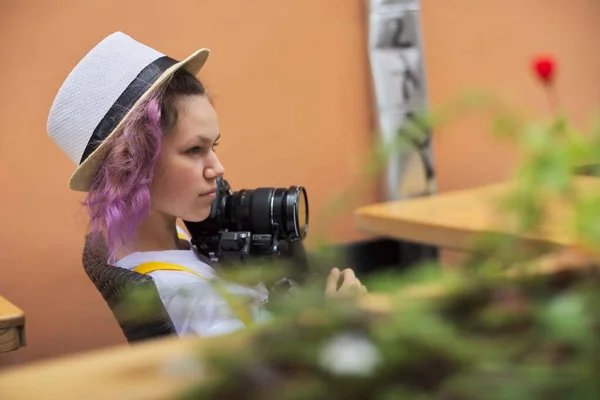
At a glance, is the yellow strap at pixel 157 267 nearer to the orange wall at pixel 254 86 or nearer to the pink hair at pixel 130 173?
the pink hair at pixel 130 173

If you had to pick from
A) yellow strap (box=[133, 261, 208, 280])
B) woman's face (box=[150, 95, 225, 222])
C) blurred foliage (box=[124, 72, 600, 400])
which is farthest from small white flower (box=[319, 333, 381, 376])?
woman's face (box=[150, 95, 225, 222])

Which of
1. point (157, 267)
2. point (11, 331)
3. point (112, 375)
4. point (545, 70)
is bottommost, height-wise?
point (11, 331)

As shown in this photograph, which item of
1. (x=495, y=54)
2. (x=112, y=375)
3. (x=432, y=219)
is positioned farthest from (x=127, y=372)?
(x=495, y=54)

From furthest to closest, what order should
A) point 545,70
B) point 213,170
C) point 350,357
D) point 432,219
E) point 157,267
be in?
point 432,219, point 213,170, point 157,267, point 545,70, point 350,357

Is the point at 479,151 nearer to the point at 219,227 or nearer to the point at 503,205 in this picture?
the point at 219,227

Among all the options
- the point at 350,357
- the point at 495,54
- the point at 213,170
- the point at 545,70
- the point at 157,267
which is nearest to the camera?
the point at 350,357

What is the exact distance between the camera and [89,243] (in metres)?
1.43

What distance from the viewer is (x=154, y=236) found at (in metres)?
1.41

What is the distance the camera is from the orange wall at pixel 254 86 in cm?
195

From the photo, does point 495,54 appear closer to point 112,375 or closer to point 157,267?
point 157,267

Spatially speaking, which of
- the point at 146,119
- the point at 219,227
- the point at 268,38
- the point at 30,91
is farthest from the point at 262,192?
the point at 268,38

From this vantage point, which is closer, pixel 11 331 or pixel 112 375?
pixel 112 375

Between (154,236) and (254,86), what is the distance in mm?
987

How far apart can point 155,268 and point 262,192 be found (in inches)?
9.9
